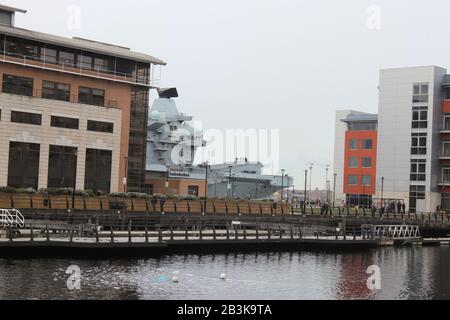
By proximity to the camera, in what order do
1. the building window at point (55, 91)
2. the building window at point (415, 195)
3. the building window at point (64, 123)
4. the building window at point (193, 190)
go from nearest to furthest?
1. the building window at point (64, 123)
2. the building window at point (55, 91)
3. the building window at point (415, 195)
4. the building window at point (193, 190)

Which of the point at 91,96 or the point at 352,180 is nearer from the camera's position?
the point at 91,96

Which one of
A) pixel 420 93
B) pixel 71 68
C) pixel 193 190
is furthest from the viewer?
pixel 193 190

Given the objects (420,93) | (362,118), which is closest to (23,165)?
(420,93)

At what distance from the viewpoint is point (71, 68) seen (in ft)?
278

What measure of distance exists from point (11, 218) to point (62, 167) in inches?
1109

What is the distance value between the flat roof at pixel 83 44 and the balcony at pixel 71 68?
207 centimetres

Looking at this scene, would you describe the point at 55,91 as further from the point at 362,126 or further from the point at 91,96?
the point at 362,126

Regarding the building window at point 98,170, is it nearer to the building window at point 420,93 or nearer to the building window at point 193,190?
the building window at point 193,190

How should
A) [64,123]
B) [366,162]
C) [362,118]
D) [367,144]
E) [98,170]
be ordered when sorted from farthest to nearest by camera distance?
[362,118] → [367,144] → [366,162] → [98,170] → [64,123]

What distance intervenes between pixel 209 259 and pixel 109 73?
41863 mm

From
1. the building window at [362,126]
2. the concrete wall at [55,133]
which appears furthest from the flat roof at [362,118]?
the concrete wall at [55,133]

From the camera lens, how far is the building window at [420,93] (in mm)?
100312

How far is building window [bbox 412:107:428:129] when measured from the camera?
329ft
